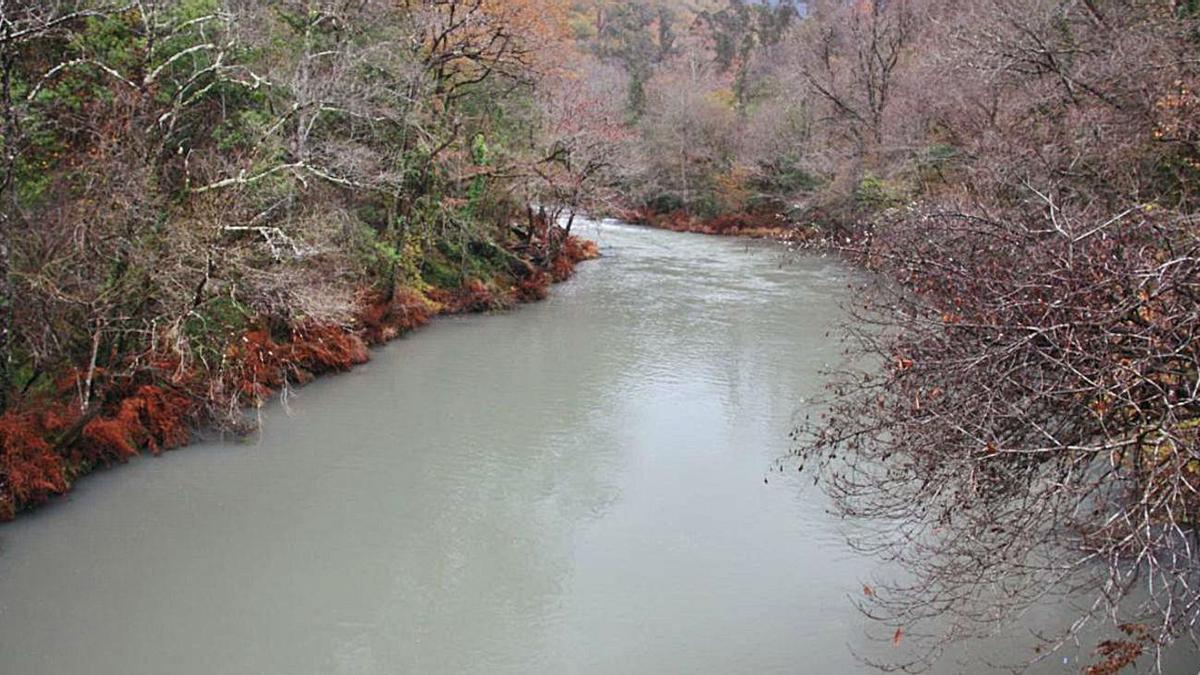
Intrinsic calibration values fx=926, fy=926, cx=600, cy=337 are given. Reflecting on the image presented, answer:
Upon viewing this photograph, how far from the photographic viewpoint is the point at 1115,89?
1416 cm

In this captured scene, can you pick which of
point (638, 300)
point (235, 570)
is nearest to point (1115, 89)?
point (638, 300)

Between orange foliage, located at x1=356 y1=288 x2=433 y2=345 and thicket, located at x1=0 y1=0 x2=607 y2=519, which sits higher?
thicket, located at x1=0 y1=0 x2=607 y2=519

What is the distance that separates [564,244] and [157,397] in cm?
1552

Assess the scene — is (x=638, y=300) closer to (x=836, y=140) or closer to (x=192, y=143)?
(x=192, y=143)

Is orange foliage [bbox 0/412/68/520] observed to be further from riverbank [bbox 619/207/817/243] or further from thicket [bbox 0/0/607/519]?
riverbank [bbox 619/207/817/243]

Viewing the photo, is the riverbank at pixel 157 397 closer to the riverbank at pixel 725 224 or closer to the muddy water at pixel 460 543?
the muddy water at pixel 460 543

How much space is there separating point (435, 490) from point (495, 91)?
13.3m

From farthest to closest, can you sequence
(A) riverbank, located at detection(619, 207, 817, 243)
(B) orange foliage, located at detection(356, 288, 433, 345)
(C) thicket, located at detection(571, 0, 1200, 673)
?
(A) riverbank, located at detection(619, 207, 817, 243), (B) orange foliage, located at detection(356, 288, 433, 345), (C) thicket, located at detection(571, 0, 1200, 673)

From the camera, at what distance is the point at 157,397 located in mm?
11539

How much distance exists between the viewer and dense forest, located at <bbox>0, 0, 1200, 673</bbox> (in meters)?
5.23

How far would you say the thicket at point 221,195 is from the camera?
31.3 feet

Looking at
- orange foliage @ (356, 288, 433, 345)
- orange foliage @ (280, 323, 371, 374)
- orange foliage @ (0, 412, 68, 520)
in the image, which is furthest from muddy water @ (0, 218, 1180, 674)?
orange foliage @ (356, 288, 433, 345)

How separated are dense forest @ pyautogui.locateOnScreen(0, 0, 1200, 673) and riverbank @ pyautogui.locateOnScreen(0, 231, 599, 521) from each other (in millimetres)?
47

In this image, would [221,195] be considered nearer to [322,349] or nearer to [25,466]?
[25,466]
